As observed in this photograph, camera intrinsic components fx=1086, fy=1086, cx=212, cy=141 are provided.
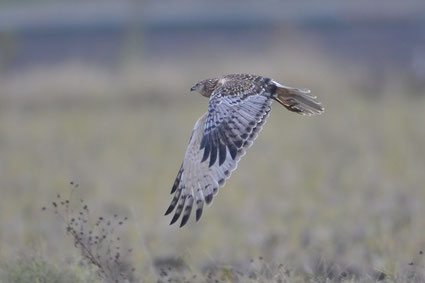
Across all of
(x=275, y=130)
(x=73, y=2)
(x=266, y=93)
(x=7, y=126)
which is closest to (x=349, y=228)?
(x=266, y=93)

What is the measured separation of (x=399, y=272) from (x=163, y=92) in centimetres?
1223

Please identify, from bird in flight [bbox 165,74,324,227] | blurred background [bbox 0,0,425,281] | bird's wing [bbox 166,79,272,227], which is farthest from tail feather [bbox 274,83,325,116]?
blurred background [bbox 0,0,425,281]

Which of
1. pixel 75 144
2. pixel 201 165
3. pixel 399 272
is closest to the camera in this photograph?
pixel 399 272

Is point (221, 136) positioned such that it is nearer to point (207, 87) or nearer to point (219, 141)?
point (219, 141)

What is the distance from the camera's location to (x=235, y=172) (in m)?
12.9

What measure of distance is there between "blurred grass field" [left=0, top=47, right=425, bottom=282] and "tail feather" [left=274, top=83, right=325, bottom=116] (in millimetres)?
1060

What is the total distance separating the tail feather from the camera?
7.52 meters

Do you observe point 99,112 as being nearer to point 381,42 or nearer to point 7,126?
point 7,126

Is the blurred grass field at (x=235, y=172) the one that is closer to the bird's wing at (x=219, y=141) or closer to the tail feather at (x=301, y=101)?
the bird's wing at (x=219, y=141)

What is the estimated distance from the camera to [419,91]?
17625mm

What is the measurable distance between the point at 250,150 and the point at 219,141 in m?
7.42

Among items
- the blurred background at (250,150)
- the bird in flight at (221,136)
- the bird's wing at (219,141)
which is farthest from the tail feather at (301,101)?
the blurred background at (250,150)

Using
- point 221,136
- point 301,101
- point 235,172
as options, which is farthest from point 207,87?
point 235,172

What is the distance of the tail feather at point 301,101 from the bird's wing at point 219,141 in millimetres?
369
